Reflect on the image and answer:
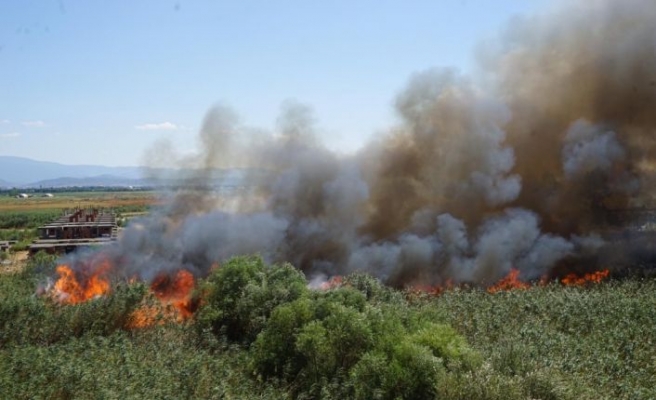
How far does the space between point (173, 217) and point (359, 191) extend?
12700mm

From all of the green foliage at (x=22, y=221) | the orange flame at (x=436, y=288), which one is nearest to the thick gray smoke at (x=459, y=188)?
the orange flame at (x=436, y=288)

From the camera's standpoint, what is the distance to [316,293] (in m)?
24.3

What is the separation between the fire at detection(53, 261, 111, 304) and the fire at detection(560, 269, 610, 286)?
1020 inches

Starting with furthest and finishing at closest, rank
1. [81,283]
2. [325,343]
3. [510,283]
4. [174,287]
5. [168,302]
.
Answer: [510,283] < [174,287] < [81,283] < [168,302] < [325,343]

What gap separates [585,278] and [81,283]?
29.1 m

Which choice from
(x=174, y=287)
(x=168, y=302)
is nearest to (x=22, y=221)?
(x=174, y=287)

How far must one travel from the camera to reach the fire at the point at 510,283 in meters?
34.4

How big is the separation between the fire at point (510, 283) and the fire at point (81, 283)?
834 inches

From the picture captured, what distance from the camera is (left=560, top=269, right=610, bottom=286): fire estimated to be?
35638 mm

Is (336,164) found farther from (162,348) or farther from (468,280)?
(162,348)

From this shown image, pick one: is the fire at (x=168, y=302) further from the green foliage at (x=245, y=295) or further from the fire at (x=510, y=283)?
the fire at (x=510, y=283)

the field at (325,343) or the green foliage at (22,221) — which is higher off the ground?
the field at (325,343)

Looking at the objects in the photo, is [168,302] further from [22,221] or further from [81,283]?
[22,221]

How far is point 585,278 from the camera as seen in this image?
36.8 metres
